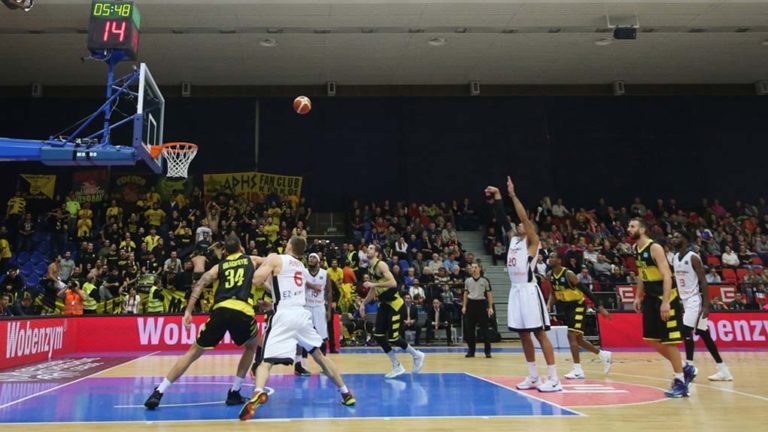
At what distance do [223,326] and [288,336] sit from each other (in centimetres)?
77

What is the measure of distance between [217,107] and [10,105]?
27.2 ft

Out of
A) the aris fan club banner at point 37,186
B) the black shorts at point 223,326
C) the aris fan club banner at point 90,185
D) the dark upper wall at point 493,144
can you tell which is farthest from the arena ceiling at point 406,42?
the black shorts at point 223,326

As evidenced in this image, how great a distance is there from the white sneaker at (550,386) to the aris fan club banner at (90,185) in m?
20.6

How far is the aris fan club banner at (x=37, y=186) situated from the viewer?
22750 millimetres

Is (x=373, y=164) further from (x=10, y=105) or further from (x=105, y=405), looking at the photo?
(x=105, y=405)

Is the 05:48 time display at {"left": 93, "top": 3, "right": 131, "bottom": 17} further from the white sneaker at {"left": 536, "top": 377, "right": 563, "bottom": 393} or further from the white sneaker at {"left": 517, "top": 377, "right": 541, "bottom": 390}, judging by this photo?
the white sneaker at {"left": 536, "top": 377, "right": 563, "bottom": 393}

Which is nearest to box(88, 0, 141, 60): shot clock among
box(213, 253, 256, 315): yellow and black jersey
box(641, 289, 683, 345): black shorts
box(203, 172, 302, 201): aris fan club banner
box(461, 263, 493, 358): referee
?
box(213, 253, 256, 315): yellow and black jersey

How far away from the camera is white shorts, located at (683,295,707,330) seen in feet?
27.2

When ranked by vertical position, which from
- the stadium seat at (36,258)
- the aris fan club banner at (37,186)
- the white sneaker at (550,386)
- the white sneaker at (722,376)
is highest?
the aris fan club banner at (37,186)

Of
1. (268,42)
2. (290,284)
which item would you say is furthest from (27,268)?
(290,284)

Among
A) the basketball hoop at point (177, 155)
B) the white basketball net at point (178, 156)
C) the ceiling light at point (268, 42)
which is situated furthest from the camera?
the ceiling light at point (268, 42)

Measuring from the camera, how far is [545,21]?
18672 mm

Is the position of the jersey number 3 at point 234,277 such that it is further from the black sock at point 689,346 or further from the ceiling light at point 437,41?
the ceiling light at point 437,41

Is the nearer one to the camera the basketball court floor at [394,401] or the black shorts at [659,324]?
the basketball court floor at [394,401]
